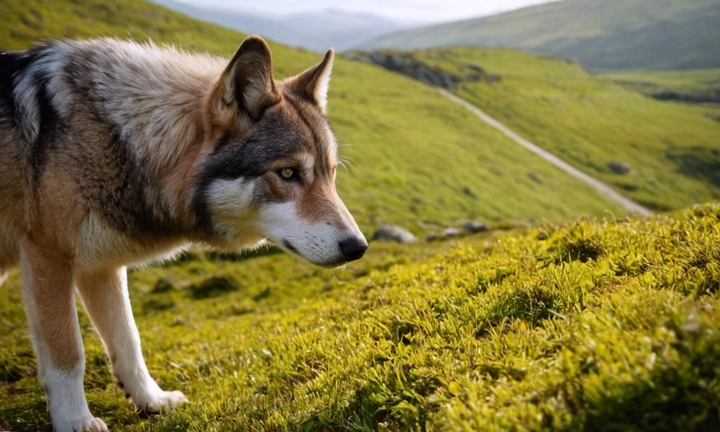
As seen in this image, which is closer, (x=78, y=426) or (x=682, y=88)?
(x=78, y=426)

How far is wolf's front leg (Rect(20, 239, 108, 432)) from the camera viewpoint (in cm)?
498

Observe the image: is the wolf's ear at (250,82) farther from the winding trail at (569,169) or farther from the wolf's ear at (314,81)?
the winding trail at (569,169)

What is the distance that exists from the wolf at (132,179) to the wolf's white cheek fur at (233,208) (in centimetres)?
1

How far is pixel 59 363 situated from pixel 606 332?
501cm

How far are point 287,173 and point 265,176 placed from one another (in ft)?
0.79

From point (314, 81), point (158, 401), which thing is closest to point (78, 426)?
point (158, 401)

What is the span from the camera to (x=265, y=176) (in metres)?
5.23

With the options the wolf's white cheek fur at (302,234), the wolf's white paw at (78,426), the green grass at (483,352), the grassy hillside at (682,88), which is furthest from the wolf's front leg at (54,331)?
the grassy hillside at (682,88)

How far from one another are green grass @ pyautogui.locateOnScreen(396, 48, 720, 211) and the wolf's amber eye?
8115 cm

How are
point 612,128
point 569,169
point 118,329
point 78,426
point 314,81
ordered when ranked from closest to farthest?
point 78,426 < point 118,329 < point 314,81 < point 569,169 < point 612,128

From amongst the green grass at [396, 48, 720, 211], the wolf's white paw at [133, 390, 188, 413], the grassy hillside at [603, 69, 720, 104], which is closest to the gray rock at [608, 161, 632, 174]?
the green grass at [396, 48, 720, 211]

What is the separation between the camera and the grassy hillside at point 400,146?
46656mm

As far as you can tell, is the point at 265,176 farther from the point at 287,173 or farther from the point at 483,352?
the point at 483,352

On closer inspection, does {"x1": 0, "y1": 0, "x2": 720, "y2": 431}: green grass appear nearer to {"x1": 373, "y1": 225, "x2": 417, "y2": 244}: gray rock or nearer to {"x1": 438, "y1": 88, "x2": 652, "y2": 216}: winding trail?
{"x1": 373, "y1": 225, "x2": 417, "y2": 244}: gray rock
